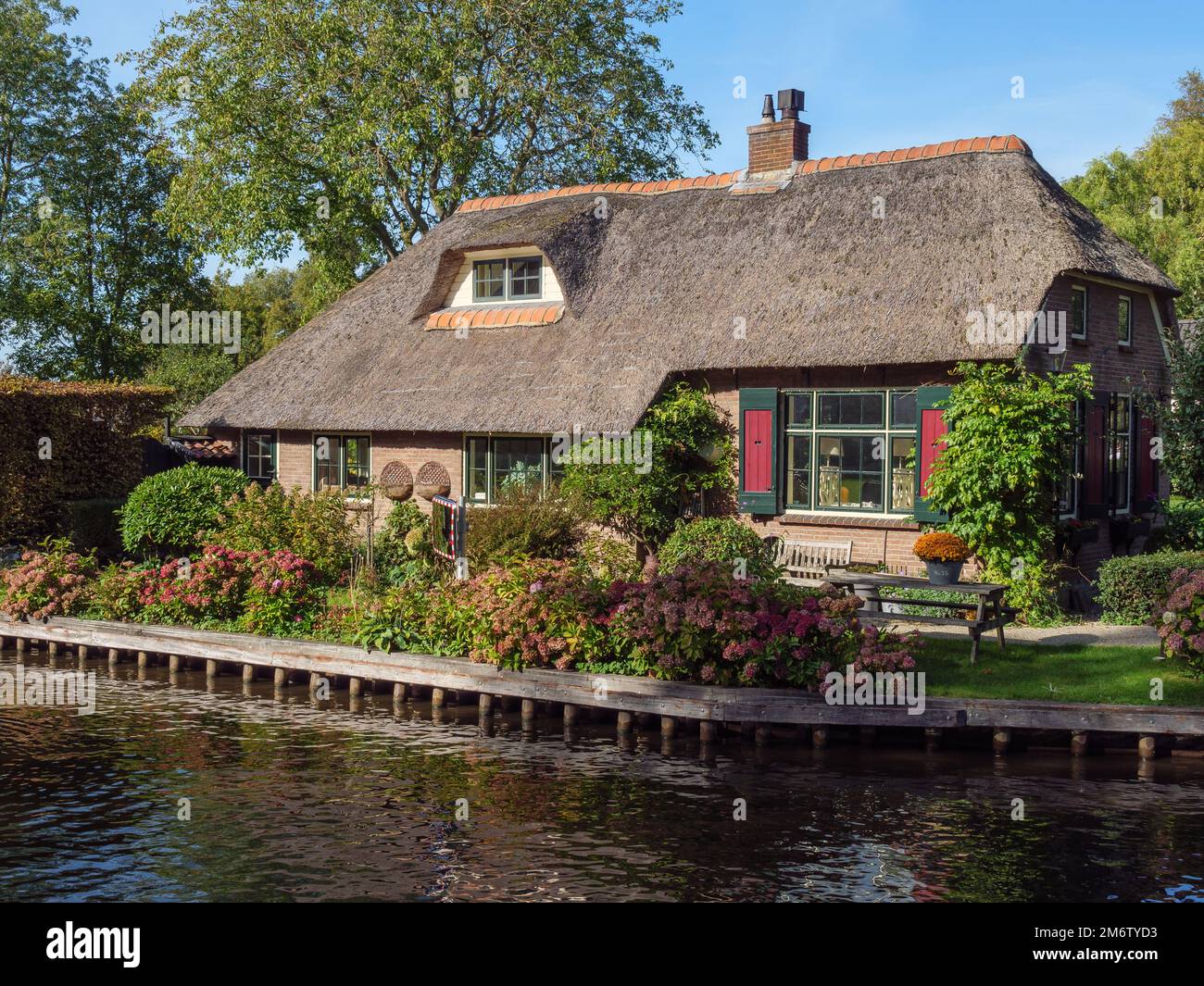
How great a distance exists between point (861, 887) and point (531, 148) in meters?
26.6

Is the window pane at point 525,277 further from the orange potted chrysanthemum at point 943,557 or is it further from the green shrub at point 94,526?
the orange potted chrysanthemum at point 943,557

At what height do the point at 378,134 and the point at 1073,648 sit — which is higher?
the point at 378,134

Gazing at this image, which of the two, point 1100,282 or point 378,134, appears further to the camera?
point 378,134

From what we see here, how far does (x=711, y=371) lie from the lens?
61.6 ft

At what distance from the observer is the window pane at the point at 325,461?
75.9 ft

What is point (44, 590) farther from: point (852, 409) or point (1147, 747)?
point (1147, 747)

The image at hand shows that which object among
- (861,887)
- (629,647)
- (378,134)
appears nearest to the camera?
(861,887)

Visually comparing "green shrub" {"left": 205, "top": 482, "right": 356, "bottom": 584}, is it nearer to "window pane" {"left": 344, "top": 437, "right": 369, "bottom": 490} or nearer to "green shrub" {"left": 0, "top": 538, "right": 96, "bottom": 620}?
"green shrub" {"left": 0, "top": 538, "right": 96, "bottom": 620}

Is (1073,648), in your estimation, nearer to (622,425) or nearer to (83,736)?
(622,425)

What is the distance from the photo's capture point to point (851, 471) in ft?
57.8

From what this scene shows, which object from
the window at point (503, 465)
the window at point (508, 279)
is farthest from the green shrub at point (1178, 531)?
the window at point (508, 279)

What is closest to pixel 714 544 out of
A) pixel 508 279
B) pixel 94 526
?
pixel 508 279

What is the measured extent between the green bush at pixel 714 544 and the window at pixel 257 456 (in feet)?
33.1
